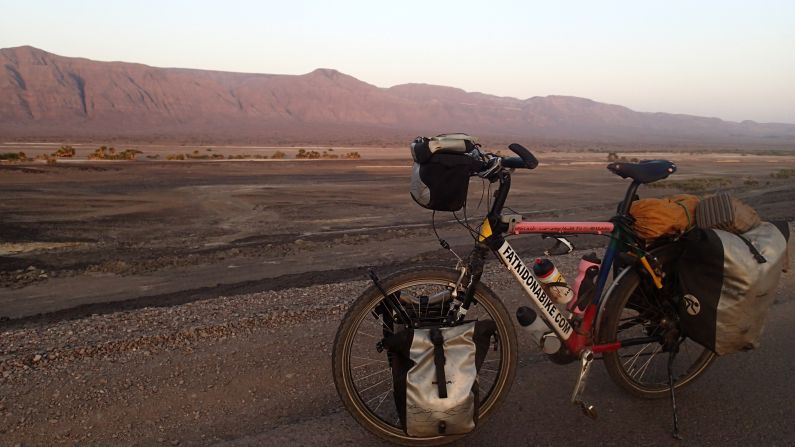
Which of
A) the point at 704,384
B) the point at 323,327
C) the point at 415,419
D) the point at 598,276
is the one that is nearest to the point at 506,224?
the point at 598,276

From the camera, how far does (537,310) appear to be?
3463mm

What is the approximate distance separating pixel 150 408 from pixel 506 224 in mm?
2540

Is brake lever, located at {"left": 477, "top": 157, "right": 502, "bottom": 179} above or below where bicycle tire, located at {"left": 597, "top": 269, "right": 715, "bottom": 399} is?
above

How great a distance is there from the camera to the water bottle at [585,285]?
11.6 feet

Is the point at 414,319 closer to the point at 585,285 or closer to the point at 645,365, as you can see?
the point at 585,285

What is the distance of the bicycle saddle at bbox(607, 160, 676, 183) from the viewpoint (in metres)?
3.47

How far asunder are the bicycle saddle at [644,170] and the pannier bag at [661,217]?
0.55ft

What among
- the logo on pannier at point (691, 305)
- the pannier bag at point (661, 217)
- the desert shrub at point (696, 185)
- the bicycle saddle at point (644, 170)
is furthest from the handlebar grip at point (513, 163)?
the desert shrub at point (696, 185)

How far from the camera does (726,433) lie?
342 centimetres

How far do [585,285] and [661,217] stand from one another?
Answer: 2.00 feet

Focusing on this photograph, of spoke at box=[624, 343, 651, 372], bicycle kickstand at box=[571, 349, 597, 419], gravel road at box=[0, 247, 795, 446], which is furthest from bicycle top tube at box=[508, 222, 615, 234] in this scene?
gravel road at box=[0, 247, 795, 446]

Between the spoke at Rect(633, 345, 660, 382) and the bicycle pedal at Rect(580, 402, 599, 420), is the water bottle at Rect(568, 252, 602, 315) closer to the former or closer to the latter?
the bicycle pedal at Rect(580, 402, 599, 420)

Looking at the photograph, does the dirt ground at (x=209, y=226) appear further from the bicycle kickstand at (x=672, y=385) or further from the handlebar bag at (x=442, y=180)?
the bicycle kickstand at (x=672, y=385)

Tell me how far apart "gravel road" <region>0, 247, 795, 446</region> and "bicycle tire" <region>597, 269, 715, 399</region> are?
143 mm
